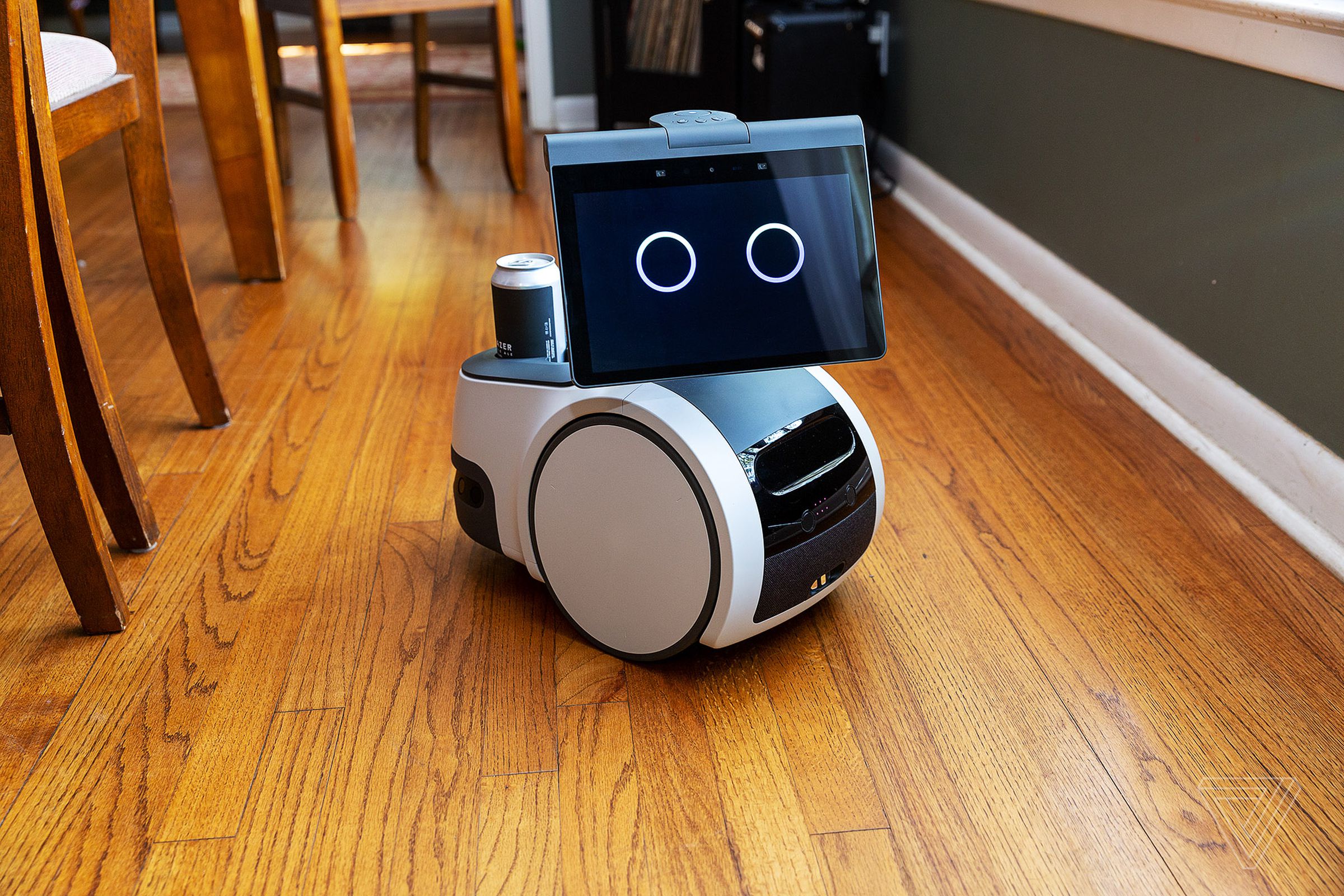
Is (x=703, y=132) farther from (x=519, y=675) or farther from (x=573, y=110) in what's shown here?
(x=573, y=110)

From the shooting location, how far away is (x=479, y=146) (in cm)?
301

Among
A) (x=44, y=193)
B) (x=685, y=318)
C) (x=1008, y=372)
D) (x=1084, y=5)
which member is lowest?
(x=1008, y=372)

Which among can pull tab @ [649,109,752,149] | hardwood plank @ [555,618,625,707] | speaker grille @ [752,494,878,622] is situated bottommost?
hardwood plank @ [555,618,625,707]

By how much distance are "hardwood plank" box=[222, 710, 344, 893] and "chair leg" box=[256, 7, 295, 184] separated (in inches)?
79.0

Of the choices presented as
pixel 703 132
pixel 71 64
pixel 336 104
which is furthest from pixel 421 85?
pixel 703 132

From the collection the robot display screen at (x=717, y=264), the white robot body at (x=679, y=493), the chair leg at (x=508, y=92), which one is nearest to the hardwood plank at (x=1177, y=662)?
the white robot body at (x=679, y=493)

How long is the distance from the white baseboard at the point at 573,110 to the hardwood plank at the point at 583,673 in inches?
97.9

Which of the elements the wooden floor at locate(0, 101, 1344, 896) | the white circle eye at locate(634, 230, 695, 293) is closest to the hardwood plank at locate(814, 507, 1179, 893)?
the wooden floor at locate(0, 101, 1344, 896)

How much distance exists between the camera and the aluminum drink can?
98 centimetres

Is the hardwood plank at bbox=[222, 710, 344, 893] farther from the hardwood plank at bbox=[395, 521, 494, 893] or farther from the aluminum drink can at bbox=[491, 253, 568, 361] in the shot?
the aluminum drink can at bbox=[491, 253, 568, 361]

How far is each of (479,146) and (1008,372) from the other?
1.90m

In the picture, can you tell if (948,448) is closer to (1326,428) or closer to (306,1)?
(1326,428)

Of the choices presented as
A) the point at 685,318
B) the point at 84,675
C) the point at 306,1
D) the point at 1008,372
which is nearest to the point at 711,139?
the point at 685,318

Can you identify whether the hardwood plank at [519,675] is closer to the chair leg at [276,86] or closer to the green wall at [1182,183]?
the green wall at [1182,183]
